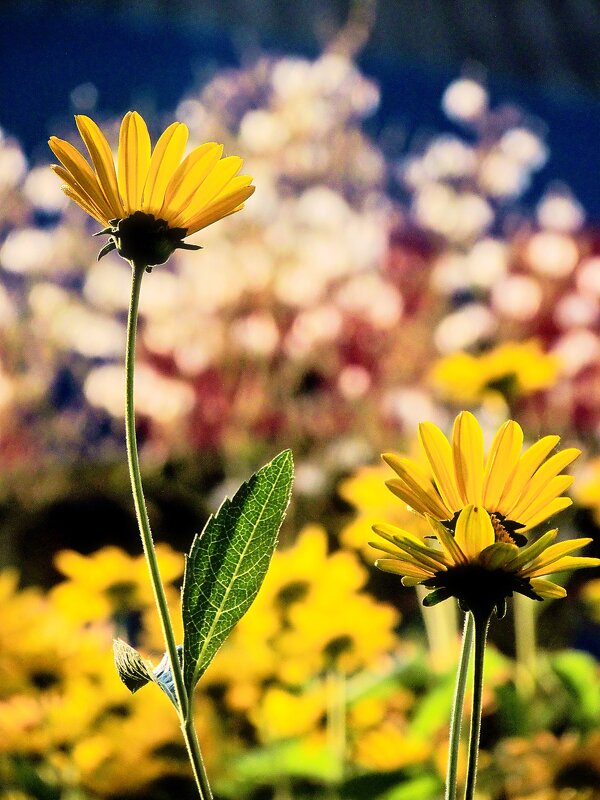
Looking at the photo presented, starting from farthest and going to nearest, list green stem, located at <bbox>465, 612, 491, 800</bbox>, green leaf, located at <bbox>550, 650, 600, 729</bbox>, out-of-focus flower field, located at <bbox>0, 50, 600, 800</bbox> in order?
green leaf, located at <bbox>550, 650, 600, 729</bbox> → out-of-focus flower field, located at <bbox>0, 50, 600, 800</bbox> → green stem, located at <bbox>465, 612, 491, 800</bbox>

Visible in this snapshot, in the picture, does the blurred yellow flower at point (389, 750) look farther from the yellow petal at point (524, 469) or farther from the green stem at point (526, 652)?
the yellow petal at point (524, 469)

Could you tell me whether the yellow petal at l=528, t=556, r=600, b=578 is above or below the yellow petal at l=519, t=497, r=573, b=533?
below

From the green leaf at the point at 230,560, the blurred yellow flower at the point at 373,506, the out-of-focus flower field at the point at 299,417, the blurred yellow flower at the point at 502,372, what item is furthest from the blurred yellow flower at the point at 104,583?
the green leaf at the point at 230,560

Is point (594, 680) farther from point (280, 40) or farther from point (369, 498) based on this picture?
point (280, 40)

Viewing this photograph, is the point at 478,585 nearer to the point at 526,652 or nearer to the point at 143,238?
the point at 143,238

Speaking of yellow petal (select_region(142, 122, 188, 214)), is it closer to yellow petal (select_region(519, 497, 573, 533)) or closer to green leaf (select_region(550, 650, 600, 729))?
yellow petal (select_region(519, 497, 573, 533))

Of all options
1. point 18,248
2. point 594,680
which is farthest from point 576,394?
point 594,680

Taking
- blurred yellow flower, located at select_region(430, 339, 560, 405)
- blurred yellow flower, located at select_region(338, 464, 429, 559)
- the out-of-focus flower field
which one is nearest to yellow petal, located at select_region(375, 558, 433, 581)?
the out-of-focus flower field

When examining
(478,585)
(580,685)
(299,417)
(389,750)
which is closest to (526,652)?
(580,685)
